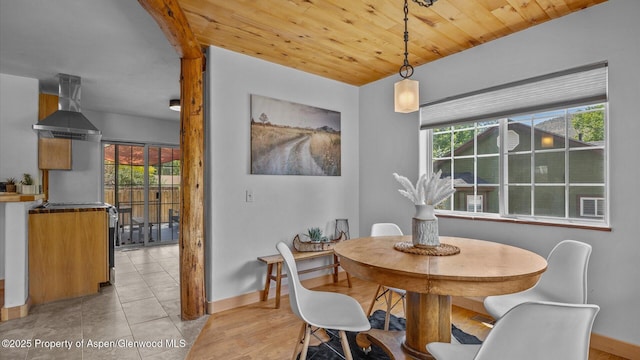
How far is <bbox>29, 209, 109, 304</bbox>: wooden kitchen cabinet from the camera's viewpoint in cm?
317

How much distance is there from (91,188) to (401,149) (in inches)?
201

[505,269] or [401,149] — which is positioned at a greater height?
[401,149]

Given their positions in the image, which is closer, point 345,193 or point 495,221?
point 495,221

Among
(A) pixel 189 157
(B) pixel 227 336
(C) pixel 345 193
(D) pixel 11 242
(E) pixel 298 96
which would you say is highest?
(E) pixel 298 96

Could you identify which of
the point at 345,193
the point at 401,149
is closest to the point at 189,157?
the point at 345,193

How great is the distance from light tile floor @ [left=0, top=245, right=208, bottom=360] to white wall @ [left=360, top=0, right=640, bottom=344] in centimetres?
271

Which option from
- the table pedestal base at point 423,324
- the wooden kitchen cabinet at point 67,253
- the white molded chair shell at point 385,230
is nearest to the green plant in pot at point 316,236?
the white molded chair shell at point 385,230

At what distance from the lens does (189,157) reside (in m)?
2.80

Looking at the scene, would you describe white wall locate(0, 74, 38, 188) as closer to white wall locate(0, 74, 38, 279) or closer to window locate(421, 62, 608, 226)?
white wall locate(0, 74, 38, 279)

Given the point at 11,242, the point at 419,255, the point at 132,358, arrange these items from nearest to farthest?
the point at 419,255 → the point at 132,358 → the point at 11,242

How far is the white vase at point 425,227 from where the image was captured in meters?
1.94

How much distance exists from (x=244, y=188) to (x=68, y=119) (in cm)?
246

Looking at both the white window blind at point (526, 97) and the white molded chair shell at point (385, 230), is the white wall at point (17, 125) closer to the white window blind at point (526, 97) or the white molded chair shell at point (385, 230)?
the white molded chair shell at point (385, 230)

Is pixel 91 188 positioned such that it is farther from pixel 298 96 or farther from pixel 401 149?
pixel 401 149
